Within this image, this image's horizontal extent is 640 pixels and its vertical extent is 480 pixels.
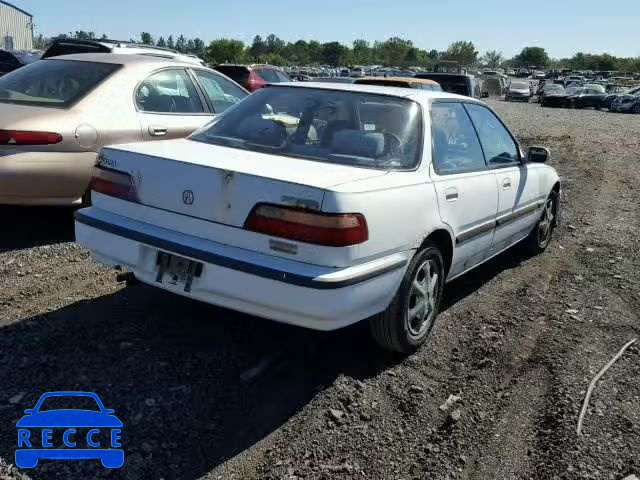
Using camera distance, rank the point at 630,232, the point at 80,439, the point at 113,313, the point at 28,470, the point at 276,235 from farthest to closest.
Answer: the point at 630,232 < the point at 113,313 < the point at 276,235 < the point at 80,439 < the point at 28,470

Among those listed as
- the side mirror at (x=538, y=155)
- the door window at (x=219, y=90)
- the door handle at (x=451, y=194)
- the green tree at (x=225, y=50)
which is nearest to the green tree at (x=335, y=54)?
the green tree at (x=225, y=50)

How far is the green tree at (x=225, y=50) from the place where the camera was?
90.4 metres

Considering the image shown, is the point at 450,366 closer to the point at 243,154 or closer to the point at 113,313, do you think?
the point at 243,154

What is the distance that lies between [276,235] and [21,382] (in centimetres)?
145

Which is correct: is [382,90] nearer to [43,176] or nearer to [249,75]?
[43,176]

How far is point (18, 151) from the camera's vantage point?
16.7ft

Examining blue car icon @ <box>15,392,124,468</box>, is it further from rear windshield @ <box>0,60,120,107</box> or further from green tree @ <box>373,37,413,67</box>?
green tree @ <box>373,37,413,67</box>

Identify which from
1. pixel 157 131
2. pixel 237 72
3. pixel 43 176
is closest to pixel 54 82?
pixel 157 131

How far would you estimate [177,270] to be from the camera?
339cm

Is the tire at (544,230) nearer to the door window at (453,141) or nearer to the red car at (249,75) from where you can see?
the door window at (453,141)

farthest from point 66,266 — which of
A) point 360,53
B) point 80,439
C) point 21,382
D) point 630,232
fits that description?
point 360,53

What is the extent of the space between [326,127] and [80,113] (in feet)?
8.24

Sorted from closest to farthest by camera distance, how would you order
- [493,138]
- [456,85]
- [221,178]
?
[221,178] < [493,138] < [456,85]

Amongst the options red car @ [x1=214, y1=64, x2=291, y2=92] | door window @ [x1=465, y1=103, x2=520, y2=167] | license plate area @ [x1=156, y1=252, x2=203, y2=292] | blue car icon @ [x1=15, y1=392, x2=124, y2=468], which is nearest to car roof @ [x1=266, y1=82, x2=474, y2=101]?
door window @ [x1=465, y1=103, x2=520, y2=167]
